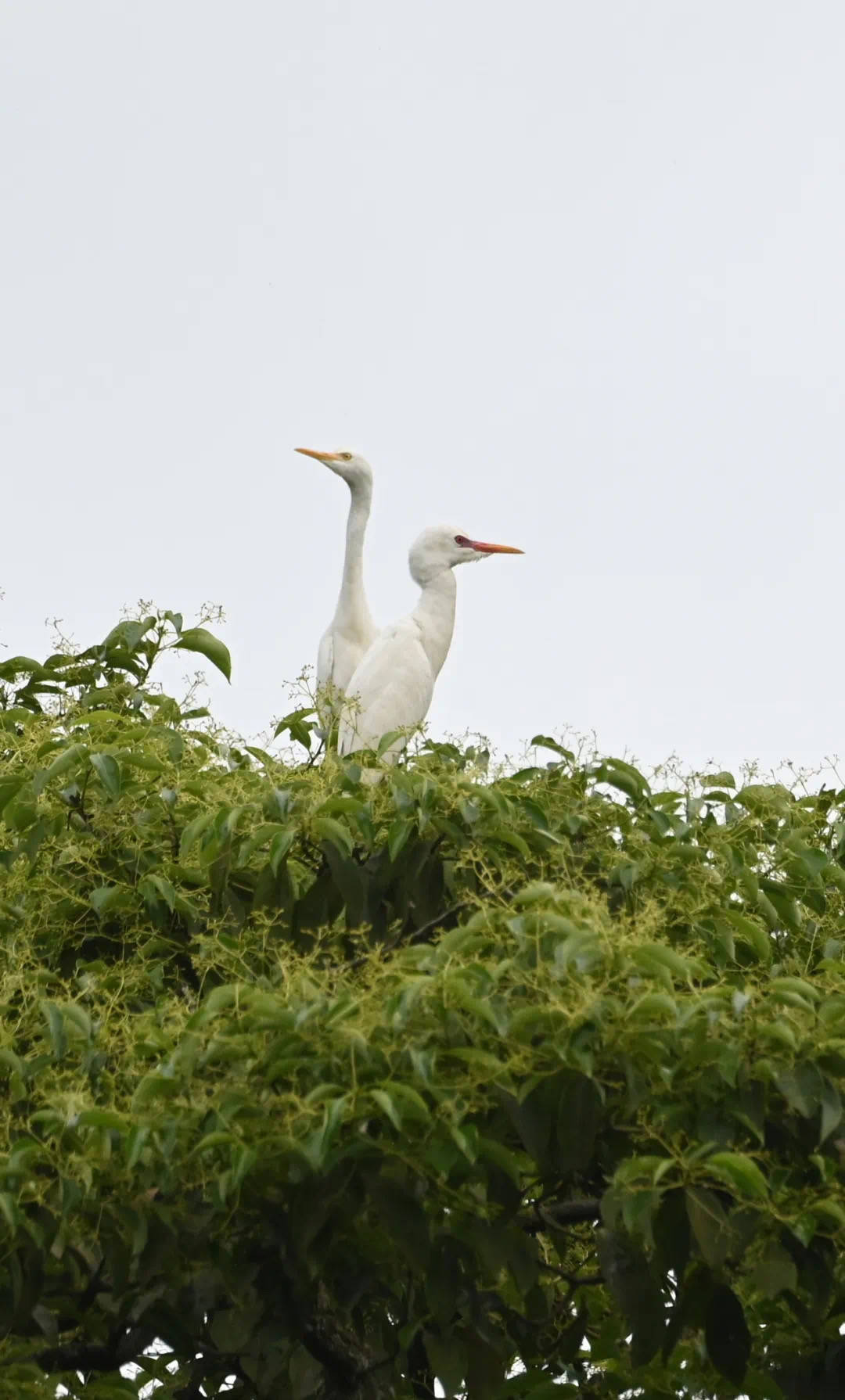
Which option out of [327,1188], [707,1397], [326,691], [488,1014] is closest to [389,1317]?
[707,1397]

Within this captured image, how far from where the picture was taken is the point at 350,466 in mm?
7285

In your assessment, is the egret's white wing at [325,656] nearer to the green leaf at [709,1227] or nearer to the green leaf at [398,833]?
the green leaf at [398,833]

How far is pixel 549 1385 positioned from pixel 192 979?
98cm

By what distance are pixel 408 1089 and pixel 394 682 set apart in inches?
158

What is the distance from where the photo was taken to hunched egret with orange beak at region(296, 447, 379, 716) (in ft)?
22.8

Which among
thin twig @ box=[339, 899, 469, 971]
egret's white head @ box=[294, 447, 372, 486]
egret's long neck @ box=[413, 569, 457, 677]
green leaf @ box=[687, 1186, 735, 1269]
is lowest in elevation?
green leaf @ box=[687, 1186, 735, 1269]

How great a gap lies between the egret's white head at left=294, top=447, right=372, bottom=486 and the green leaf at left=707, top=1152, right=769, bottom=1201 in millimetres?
5125

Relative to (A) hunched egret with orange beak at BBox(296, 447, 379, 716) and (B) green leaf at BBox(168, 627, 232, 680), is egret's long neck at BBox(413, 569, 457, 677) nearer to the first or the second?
(A) hunched egret with orange beak at BBox(296, 447, 379, 716)

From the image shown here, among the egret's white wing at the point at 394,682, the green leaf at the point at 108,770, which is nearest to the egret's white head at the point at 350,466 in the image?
the egret's white wing at the point at 394,682

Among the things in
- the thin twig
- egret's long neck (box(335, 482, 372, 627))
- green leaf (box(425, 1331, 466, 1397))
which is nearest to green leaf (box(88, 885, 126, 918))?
the thin twig

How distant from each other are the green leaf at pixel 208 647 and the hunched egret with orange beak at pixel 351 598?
2.66 metres

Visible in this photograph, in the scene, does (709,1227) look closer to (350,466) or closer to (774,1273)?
Result: (774,1273)

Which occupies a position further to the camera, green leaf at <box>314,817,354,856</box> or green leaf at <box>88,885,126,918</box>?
green leaf at <box>88,885,126,918</box>

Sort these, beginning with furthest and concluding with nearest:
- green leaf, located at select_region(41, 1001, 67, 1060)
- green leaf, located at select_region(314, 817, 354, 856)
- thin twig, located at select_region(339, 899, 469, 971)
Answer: thin twig, located at select_region(339, 899, 469, 971) < green leaf, located at select_region(314, 817, 354, 856) < green leaf, located at select_region(41, 1001, 67, 1060)
